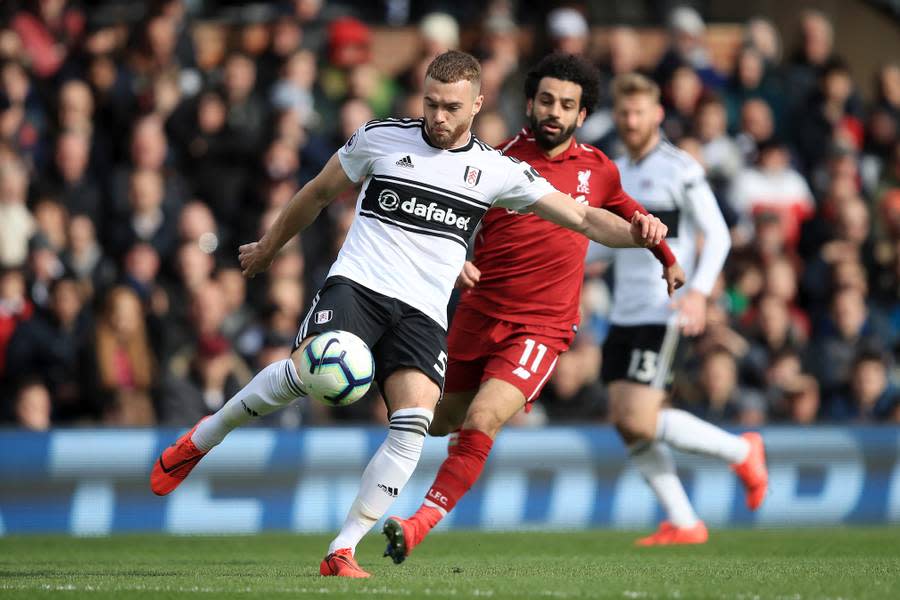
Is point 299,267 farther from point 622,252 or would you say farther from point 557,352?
point 557,352

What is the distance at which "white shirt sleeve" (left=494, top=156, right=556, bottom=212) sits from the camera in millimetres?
7674

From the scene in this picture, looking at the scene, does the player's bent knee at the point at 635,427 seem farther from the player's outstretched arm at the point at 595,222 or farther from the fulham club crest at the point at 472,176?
the fulham club crest at the point at 472,176

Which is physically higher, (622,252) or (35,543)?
(622,252)

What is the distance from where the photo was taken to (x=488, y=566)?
8359 millimetres

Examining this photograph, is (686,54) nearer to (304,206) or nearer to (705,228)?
(705,228)

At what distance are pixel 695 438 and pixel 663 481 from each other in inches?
14.7

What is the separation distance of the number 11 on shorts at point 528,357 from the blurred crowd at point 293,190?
14.4ft

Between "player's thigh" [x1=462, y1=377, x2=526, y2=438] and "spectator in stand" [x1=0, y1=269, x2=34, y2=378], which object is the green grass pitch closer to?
"player's thigh" [x1=462, y1=377, x2=526, y2=438]

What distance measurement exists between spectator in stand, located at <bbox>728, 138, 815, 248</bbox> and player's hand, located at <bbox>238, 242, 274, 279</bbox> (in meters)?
8.78

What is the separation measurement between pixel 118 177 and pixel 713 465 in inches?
223

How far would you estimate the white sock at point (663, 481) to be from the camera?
10.6 m

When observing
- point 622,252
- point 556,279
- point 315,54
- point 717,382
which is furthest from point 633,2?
point 556,279

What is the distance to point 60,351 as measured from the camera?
474 inches

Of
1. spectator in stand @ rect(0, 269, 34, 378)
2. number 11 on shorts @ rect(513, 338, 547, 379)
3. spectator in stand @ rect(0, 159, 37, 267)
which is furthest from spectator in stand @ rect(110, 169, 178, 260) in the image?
number 11 on shorts @ rect(513, 338, 547, 379)
